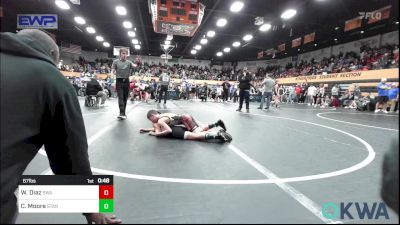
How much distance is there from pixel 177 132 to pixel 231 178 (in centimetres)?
210

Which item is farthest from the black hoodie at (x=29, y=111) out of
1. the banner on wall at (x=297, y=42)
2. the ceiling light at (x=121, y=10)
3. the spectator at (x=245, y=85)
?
the banner on wall at (x=297, y=42)

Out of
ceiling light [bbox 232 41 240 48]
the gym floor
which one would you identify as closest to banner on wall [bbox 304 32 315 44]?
ceiling light [bbox 232 41 240 48]

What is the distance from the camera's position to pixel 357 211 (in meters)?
1.91

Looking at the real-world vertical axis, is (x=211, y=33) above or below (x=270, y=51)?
above

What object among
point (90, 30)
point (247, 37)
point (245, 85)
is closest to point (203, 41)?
point (247, 37)

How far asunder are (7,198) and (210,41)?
2919 centimetres

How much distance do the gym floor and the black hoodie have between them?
2.12ft

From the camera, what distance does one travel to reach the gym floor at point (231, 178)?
180 cm

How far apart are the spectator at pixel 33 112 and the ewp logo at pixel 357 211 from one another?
1587 millimetres

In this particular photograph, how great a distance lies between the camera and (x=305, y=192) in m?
2.25

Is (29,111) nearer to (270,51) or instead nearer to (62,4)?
(62,4)

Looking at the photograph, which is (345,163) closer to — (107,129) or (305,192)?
(305,192)

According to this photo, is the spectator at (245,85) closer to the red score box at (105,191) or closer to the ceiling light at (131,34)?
the red score box at (105,191)
